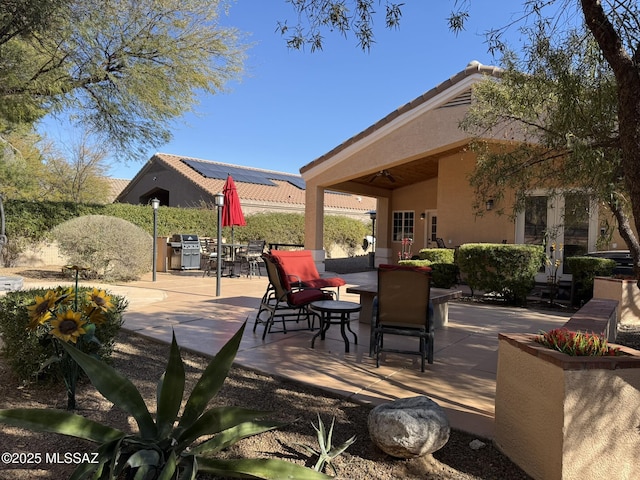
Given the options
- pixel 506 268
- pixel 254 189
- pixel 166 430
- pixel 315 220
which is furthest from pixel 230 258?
pixel 254 189

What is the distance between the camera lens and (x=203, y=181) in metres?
24.1

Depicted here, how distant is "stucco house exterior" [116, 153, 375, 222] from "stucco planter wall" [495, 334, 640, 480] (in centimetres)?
1998

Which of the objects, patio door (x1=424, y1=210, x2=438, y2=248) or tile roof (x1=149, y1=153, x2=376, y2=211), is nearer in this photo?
patio door (x1=424, y1=210, x2=438, y2=248)

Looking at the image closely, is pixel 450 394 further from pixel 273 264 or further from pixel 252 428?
pixel 273 264

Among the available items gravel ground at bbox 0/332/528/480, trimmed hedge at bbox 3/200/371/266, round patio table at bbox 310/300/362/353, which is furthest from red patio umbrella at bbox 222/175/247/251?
gravel ground at bbox 0/332/528/480

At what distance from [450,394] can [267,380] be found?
1.64 meters

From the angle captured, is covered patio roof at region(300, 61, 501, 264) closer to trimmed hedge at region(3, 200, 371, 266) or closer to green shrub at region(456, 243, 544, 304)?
green shrub at region(456, 243, 544, 304)

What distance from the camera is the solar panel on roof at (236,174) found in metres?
25.8

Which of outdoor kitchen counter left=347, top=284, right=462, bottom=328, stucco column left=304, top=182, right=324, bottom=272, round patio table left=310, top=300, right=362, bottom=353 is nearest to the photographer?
round patio table left=310, top=300, right=362, bottom=353

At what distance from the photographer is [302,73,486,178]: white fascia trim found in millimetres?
9463

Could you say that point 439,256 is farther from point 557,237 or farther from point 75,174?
point 75,174

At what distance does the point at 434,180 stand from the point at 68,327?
1474 centimetres

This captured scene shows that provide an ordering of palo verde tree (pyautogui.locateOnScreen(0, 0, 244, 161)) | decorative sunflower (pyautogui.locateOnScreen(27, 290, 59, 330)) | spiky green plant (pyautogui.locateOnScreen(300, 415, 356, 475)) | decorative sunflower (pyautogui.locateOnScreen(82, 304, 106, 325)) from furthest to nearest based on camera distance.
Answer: palo verde tree (pyautogui.locateOnScreen(0, 0, 244, 161)), decorative sunflower (pyautogui.locateOnScreen(82, 304, 106, 325)), decorative sunflower (pyautogui.locateOnScreen(27, 290, 59, 330)), spiky green plant (pyautogui.locateOnScreen(300, 415, 356, 475))

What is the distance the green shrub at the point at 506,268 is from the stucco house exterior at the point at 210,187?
45.5 ft
